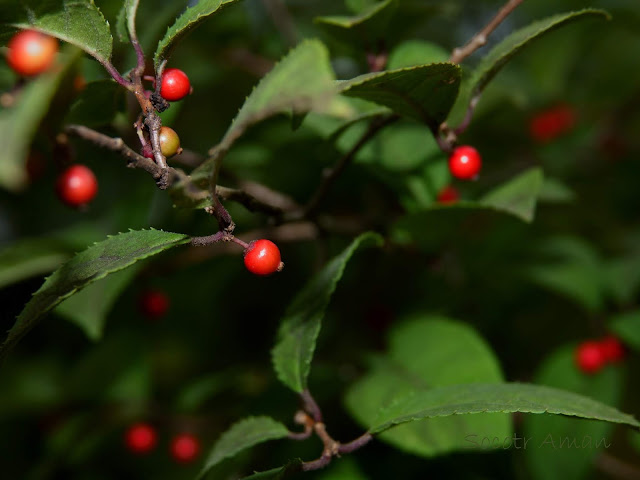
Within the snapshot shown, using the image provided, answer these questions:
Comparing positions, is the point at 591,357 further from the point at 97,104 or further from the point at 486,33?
the point at 97,104

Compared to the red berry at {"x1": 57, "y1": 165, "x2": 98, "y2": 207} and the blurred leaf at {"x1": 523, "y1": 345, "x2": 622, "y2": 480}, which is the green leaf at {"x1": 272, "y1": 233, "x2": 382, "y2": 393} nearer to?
the red berry at {"x1": 57, "y1": 165, "x2": 98, "y2": 207}

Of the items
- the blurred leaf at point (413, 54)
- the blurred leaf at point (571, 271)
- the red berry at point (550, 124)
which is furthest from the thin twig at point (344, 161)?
the red berry at point (550, 124)

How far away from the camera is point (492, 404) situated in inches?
36.8

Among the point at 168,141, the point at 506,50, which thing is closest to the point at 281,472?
the point at 168,141

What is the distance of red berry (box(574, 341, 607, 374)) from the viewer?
6.18 ft

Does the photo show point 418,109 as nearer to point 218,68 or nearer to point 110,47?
point 110,47

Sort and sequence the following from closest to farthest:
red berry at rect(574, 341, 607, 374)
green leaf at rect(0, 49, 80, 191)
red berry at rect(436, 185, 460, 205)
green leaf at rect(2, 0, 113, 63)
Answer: green leaf at rect(0, 49, 80, 191)
green leaf at rect(2, 0, 113, 63)
red berry at rect(436, 185, 460, 205)
red berry at rect(574, 341, 607, 374)

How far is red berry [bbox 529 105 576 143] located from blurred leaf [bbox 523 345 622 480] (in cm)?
123

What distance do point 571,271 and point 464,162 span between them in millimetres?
1003

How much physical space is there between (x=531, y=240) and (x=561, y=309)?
2.14 feet

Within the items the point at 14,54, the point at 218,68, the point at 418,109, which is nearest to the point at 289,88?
the point at 14,54

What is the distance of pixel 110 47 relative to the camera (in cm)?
87

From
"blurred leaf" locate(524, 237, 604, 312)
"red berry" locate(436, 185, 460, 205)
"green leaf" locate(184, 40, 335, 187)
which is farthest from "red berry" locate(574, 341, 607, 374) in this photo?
"green leaf" locate(184, 40, 335, 187)

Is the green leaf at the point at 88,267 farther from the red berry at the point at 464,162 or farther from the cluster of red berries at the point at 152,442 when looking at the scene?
the cluster of red berries at the point at 152,442
